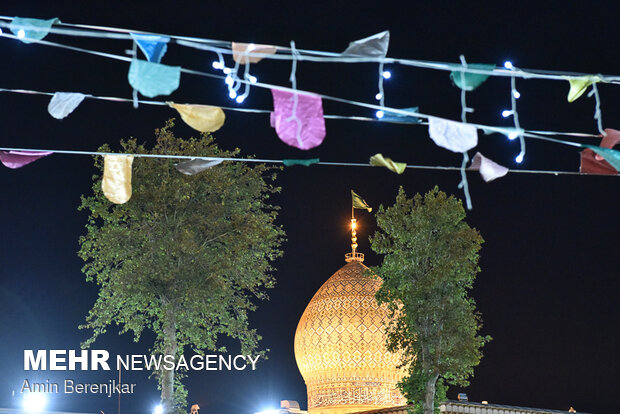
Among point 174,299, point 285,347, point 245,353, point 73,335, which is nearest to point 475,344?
point 245,353

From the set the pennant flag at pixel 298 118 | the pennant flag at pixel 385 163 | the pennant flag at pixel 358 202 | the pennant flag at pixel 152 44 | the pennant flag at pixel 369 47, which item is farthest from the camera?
the pennant flag at pixel 358 202

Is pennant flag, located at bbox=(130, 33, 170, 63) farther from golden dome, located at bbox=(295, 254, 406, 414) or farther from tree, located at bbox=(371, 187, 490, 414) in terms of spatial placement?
golden dome, located at bbox=(295, 254, 406, 414)

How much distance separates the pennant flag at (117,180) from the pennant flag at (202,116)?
5.88 feet

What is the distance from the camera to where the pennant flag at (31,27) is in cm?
966

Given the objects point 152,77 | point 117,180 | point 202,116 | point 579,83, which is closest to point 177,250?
point 117,180

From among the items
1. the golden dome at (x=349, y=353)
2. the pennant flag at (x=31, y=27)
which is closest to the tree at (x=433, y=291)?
the golden dome at (x=349, y=353)

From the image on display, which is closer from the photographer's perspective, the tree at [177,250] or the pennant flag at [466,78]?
the pennant flag at [466,78]

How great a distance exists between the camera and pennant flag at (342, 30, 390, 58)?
1017cm

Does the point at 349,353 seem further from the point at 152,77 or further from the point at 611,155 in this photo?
the point at 152,77

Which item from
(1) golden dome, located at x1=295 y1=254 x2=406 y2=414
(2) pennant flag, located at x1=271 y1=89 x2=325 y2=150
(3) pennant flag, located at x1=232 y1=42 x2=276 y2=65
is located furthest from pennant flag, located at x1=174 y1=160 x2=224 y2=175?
(1) golden dome, located at x1=295 y1=254 x2=406 y2=414

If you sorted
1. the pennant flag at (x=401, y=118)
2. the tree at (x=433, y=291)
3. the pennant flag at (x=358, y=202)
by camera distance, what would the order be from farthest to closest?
the pennant flag at (x=358, y=202) → the tree at (x=433, y=291) → the pennant flag at (x=401, y=118)

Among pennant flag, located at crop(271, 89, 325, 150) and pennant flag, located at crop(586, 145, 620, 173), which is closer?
pennant flag, located at crop(271, 89, 325, 150)

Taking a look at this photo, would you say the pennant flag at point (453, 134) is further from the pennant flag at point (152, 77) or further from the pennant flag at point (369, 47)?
the pennant flag at point (152, 77)

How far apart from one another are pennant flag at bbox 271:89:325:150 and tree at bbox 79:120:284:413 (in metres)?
14.1
